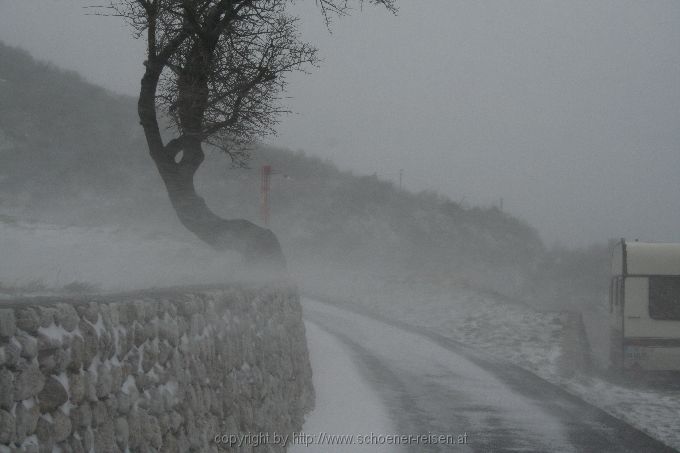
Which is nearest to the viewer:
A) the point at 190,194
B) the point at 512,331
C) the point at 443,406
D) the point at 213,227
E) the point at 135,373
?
the point at 135,373

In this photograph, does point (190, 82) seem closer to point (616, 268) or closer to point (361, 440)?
point (361, 440)

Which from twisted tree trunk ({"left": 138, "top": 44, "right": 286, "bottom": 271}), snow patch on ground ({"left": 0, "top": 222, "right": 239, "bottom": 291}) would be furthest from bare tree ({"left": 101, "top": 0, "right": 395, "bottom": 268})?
snow patch on ground ({"left": 0, "top": 222, "right": 239, "bottom": 291})

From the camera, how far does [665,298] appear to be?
54.4 feet

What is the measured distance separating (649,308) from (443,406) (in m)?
7.24

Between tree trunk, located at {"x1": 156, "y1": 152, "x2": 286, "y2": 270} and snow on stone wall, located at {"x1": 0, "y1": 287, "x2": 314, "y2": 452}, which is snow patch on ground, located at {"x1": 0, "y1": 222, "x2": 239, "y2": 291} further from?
snow on stone wall, located at {"x1": 0, "y1": 287, "x2": 314, "y2": 452}

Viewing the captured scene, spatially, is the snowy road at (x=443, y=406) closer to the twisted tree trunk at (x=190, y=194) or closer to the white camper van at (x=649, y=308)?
the twisted tree trunk at (x=190, y=194)

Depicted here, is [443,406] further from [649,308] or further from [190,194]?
[649,308]

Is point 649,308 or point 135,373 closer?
point 135,373

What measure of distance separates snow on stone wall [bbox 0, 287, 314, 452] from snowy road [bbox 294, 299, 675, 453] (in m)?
2.31

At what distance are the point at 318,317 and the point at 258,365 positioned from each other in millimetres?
14296

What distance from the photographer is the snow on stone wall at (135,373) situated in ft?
12.2

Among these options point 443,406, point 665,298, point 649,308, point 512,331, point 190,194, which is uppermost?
point 190,194

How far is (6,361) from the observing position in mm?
3539

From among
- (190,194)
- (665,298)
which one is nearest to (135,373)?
(190,194)
